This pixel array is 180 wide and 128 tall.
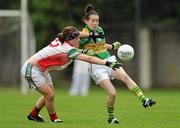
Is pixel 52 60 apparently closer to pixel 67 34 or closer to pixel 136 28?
pixel 67 34

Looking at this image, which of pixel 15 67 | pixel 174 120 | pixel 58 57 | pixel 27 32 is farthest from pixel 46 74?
pixel 15 67

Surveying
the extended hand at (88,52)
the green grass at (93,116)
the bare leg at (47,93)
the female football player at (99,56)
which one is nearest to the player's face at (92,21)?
the female football player at (99,56)

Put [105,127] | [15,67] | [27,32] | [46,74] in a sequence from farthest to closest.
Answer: [15,67] < [27,32] < [46,74] < [105,127]

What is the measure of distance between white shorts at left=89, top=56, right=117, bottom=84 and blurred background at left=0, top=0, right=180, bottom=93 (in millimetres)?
20657

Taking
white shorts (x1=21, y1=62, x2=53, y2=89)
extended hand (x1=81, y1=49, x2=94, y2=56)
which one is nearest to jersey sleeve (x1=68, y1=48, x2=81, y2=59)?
white shorts (x1=21, y1=62, x2=53, y2=89)

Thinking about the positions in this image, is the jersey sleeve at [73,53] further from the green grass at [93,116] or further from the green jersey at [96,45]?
the green grass at [93,116]

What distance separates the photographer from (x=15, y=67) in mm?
33906

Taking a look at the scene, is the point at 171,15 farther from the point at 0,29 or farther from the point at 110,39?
the point at 0,29

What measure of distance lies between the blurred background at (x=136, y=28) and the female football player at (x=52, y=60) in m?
21.2

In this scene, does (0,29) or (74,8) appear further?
(74,8)

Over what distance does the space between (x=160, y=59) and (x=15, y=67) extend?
7318 mm

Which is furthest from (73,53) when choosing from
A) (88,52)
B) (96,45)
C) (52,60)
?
(96,45)

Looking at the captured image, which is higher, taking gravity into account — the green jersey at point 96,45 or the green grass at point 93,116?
the green jersey at point 96,45

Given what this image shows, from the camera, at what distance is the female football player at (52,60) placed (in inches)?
546
